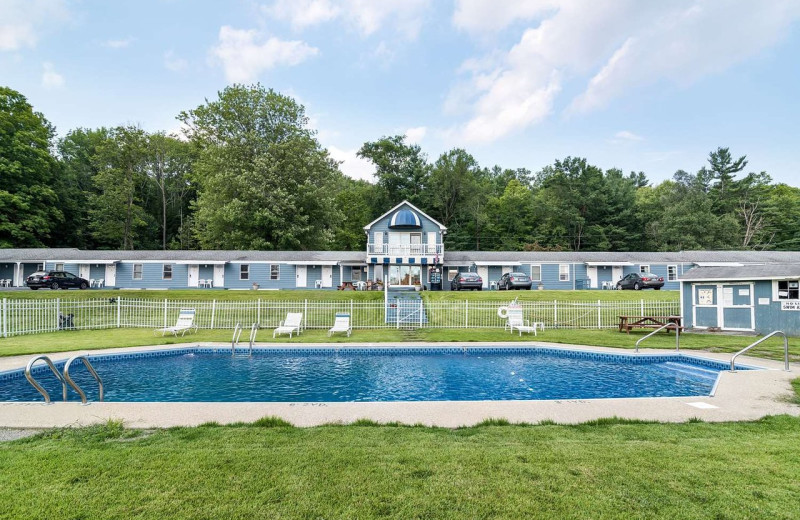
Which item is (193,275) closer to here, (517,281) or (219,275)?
A: (219,275)

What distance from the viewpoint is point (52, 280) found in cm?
2717

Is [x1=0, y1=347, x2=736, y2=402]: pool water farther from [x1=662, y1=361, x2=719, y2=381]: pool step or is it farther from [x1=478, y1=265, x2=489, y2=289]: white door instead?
[x1=478, y1=265, x2=489, y2=289]: white door

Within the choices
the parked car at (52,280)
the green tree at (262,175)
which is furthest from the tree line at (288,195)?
the parked car at (52,280)

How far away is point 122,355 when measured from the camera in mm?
11906

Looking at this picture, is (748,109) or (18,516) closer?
(18,516)

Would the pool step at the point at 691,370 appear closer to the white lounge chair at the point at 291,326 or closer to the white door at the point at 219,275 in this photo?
the white lounge chair at the point at 291,326

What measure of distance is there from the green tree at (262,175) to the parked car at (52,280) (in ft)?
39.2

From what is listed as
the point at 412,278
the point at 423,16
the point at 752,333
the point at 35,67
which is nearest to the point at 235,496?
the point at 752,333

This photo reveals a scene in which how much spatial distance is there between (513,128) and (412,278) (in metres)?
13.9

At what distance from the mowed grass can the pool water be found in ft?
12.2

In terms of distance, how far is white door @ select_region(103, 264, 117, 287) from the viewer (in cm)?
3111

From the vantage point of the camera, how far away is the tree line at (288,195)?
126 ft

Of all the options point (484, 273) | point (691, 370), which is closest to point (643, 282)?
point (484, 273)

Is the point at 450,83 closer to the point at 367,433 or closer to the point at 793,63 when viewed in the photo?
the point at 793,63
